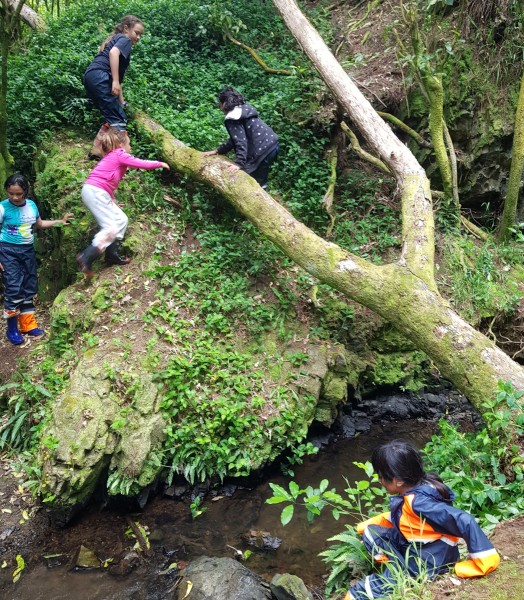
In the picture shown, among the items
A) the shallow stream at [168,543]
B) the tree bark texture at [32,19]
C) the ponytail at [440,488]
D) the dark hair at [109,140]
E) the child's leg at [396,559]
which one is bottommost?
the shallow stream at [168,543]

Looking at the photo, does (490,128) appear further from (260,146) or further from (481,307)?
(260,146)

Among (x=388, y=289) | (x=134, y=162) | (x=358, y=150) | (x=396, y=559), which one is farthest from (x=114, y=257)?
(x=396, y=559)

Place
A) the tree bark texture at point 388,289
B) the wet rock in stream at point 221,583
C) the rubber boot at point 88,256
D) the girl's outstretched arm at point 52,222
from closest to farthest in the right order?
the wet rock in stream at point 221,583, the tree bark texture at point 388,289, the rubber boot at point 88,256, the girl's outstretched arm at point 52,222

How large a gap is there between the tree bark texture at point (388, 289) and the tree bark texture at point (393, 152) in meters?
0.29

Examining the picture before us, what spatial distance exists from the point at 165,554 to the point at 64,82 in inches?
250

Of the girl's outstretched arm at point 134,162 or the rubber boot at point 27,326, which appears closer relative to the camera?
the girl's outstretched arm at point 134,162

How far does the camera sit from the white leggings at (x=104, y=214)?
18.2 ft

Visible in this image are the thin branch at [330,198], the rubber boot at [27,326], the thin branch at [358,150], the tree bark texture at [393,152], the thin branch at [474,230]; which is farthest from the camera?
the thin branch at [474,230]

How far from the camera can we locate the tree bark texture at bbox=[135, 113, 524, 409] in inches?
172

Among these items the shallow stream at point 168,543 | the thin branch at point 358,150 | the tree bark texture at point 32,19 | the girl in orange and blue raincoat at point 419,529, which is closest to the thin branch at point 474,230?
the thin branch at point 358,150

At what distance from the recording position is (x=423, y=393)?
6.43 m

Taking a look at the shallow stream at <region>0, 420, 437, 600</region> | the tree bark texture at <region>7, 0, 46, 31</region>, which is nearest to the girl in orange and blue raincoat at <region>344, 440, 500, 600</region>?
the shallow stream at <region>0, 420, 437, 600</region>

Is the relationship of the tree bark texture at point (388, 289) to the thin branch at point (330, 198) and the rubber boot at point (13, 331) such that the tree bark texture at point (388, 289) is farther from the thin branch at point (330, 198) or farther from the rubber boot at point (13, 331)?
the rubber boot at point (13, 331)

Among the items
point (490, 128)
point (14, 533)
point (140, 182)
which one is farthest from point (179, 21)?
point (14, 533)
